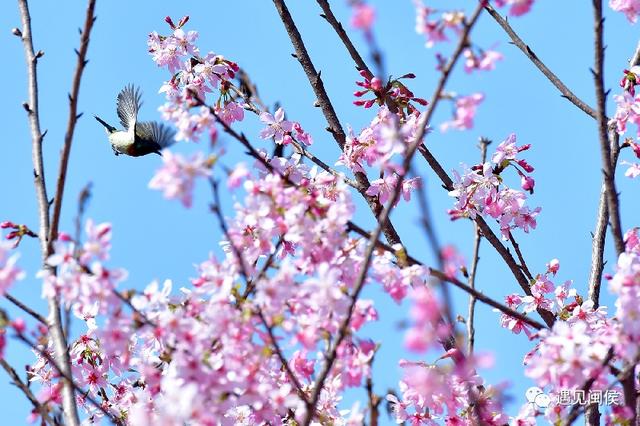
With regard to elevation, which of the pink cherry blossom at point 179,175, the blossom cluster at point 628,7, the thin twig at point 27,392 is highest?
the blossom cluster at point 628,7

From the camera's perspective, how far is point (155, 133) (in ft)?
17.5

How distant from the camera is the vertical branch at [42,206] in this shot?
3021 mm

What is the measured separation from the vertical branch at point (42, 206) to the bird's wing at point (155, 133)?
1588mm

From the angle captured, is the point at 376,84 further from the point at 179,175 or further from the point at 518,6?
the point at 179,175

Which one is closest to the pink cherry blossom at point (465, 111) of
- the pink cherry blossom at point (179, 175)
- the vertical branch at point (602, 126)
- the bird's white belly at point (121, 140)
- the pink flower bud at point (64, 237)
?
the vertical branch at point (602, 126)

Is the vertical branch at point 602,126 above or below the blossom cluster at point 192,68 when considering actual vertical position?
below

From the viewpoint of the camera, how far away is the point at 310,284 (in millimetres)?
2521

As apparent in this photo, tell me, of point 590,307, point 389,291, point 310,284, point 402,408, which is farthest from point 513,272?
point 310,284

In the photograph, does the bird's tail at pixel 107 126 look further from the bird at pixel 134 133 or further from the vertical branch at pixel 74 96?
the vertical branch at pixel 74 96

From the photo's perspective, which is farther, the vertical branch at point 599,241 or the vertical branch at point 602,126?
the vertical branch at point 599,241

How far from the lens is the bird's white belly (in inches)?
217

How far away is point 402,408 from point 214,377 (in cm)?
144

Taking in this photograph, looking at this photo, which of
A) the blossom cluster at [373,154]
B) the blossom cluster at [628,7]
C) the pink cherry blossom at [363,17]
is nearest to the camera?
the pink cherry blossom at [363,17]

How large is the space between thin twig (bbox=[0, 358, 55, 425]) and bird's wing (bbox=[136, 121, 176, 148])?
8.02ft
